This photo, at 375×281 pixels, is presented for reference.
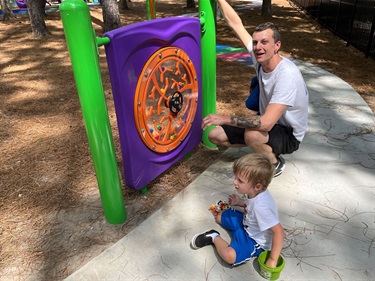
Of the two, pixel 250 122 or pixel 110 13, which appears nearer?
pixel 250 122

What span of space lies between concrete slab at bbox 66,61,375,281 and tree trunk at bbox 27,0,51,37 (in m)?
7.50

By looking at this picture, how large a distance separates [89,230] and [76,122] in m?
1.95

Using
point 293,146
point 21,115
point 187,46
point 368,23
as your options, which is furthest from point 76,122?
point 368,23

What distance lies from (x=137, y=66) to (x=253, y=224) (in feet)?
3.93

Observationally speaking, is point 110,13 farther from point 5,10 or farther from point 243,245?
point 5,10

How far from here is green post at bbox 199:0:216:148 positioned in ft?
8.73

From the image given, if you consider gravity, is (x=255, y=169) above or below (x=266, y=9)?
above

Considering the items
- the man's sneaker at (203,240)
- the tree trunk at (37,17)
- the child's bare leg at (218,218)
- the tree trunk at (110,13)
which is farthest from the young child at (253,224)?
the tree trunk at (37,17)

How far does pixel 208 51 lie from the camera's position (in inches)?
110

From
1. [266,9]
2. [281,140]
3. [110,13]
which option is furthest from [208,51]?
[266,9]

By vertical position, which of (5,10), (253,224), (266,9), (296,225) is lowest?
(296,225)

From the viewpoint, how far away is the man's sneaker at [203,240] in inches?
75.0

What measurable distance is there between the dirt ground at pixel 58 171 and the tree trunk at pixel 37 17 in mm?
2670

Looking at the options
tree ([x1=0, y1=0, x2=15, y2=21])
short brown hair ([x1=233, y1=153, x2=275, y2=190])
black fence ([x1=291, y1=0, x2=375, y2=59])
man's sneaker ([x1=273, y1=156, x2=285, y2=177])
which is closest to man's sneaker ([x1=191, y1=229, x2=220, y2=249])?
short brown hair ([x1=233, y1=153, x2=275, y2=190])
